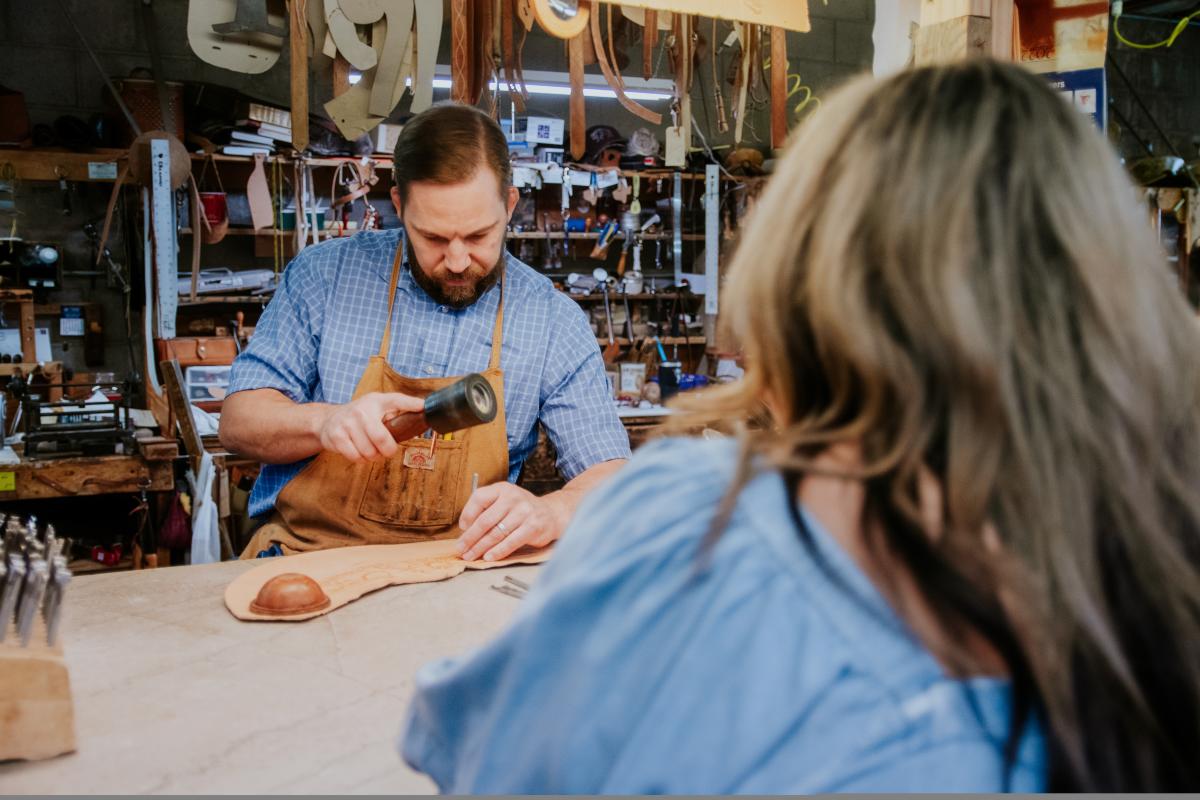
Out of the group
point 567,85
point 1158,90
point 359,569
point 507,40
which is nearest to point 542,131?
point 567,85

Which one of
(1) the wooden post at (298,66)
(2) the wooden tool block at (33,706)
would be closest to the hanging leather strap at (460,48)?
(1) the wooden post at (298,66)

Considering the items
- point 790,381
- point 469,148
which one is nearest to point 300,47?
point 469,148

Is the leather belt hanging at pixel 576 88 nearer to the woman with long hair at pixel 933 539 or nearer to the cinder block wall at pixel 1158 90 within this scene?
the woman with long hair at pixel 933 539

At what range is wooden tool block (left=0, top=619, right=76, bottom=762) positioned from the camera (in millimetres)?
1205

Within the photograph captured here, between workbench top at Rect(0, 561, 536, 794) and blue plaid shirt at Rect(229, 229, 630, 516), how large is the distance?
0.61 meters

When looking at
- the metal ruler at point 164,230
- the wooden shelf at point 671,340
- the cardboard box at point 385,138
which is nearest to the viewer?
the metal ruler at point 164,230

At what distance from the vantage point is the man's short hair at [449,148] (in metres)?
2.35

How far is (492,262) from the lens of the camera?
8.16 feet

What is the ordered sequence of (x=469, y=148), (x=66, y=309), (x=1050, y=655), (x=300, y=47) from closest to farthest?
(x=1050, y=655) < (x=300, y=47) < (x=469, y=148) < (x=66, y=309)

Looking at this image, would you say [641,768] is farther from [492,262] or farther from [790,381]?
[492,262]

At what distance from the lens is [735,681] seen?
2.22ft

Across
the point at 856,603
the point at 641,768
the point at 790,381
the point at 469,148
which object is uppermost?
the point at 469,148

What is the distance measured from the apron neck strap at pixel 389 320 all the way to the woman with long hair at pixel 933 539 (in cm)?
182

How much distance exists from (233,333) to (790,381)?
17.8 ft
